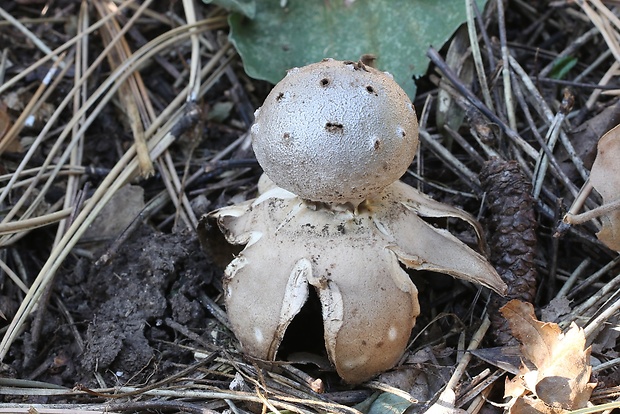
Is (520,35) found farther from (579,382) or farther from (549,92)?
(579,382)

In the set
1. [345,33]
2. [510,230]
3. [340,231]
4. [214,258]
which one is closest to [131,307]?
[214,258]

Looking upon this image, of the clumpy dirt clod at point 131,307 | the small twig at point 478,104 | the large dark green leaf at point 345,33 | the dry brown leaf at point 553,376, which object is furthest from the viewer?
the large dark green leaf at point 345,33

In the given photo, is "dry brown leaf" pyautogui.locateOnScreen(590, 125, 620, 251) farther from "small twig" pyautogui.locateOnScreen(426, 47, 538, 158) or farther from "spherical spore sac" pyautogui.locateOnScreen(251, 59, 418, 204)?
"spherical spore sac" pyautogui.locateOnScreen(251, 59, 418, 204)

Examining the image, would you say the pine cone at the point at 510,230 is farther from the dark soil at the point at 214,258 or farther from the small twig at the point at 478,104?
the small twig at the point at 478,104

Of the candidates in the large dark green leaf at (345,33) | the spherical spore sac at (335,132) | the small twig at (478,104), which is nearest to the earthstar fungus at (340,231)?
the spherical spore sac at (335,132)

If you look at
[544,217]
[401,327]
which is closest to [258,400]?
[401,327]

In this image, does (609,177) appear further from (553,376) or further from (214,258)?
(214,258)

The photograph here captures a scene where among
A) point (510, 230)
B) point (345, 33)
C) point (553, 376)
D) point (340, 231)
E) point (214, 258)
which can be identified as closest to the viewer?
point (553, 376)

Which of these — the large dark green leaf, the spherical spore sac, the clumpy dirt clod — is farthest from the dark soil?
the spherical spore sac
